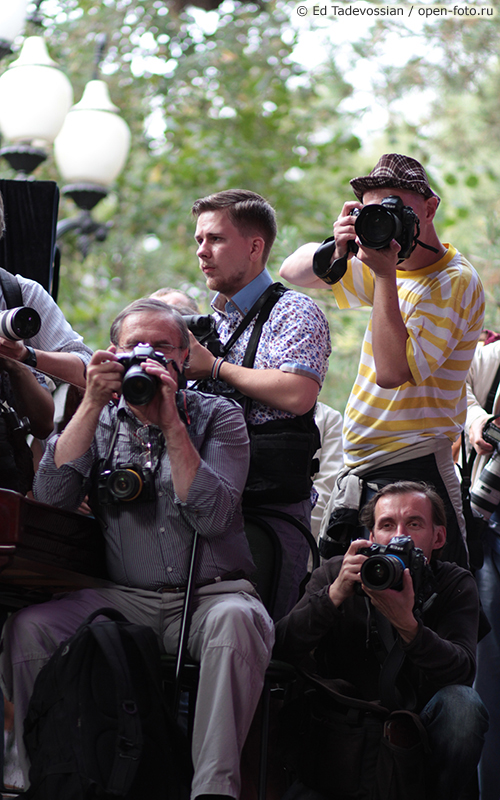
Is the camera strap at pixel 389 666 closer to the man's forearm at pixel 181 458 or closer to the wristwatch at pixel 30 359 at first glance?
the man's forearm at pixel 181 458

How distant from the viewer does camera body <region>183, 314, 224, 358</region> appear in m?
2.87

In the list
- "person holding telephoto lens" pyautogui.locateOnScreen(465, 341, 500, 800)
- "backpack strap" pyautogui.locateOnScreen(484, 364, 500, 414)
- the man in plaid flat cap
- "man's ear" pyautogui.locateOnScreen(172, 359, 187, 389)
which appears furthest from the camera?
"backpack strap" pyautogui.locateOnScreen(484, 364, 500, 414)

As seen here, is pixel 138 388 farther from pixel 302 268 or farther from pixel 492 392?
pixel 492 392

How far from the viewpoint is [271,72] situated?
8.83 meters

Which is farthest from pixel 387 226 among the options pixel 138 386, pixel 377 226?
pixel 138 386

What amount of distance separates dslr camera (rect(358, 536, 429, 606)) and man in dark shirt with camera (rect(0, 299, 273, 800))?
11.7 inches

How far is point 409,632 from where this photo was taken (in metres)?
2.36

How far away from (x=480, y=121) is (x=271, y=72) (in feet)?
6.58

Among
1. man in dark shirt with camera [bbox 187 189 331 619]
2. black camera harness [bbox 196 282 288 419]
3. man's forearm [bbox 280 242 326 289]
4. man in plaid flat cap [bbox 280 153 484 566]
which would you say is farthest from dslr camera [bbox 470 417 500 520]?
black camera harness [bbox 196 282 288 419]

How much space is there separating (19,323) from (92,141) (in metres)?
3.37

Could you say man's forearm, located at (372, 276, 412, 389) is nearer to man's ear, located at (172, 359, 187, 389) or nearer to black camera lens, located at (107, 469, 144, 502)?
man's ear, located at (172, 359, 187, 389)

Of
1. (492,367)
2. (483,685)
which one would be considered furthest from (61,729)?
(492,367)

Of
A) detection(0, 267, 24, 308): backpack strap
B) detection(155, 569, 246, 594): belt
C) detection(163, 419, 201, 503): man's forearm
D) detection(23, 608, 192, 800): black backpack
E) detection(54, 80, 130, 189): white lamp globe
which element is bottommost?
detection(23, 608, 192, 800): black backpack

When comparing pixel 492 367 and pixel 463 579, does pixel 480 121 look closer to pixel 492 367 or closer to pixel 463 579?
pixel 492 367
